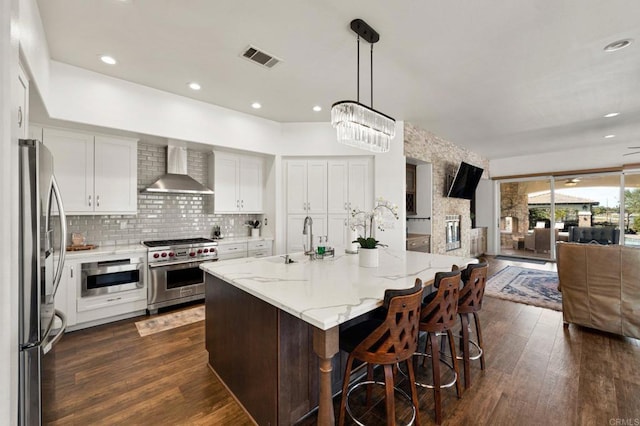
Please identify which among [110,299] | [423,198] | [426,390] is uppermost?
[423,198]

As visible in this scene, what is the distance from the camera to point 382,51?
266cm

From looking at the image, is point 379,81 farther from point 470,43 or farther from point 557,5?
point 557,5

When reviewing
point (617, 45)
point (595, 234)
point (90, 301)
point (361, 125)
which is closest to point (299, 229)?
point (361, 125)

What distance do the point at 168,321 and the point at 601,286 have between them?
4999mm

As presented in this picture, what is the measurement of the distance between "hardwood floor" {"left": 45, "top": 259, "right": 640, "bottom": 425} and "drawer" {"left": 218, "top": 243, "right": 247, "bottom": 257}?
1.31 m

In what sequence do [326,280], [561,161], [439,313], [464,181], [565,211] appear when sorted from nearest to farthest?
[439,313]
[326,280]
[464,181]
[561,161]
[565,211]

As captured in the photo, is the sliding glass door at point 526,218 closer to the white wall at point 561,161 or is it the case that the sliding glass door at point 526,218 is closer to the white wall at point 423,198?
the white wall at point 561,161

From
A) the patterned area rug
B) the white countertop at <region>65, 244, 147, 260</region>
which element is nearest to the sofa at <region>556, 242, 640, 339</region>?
the patterned area rug

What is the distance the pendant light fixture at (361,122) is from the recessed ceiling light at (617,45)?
2.14 m

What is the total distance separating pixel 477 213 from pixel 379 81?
20.8 feet

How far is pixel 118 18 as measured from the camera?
7.34 feet

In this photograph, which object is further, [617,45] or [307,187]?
[307,187]

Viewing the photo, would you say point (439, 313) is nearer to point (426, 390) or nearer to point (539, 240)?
point (426, 390)

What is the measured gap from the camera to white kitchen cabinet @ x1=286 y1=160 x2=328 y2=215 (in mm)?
4863
